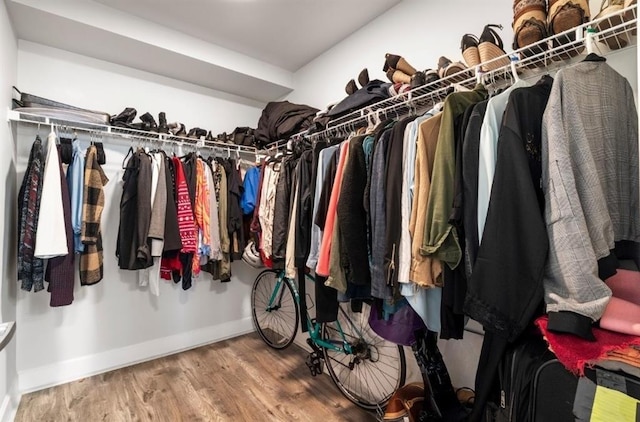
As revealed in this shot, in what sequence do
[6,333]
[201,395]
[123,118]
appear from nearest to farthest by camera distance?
[6,333], [201,395], [123,118]

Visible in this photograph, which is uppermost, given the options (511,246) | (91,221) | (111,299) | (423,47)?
(423,47)

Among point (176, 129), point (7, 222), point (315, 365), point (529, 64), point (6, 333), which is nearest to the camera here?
point (6, 333)

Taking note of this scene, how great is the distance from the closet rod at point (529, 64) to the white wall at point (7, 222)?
205 cm

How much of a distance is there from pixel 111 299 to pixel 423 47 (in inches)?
119

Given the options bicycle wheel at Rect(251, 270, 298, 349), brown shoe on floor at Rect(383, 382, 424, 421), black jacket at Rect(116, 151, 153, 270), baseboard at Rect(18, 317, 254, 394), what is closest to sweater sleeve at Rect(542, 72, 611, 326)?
brown shoe on floor at Rect(383, 382, 424, 421)

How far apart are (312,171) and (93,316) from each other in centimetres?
216

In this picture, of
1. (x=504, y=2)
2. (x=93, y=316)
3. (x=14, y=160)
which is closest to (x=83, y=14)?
(x=14, y=160)

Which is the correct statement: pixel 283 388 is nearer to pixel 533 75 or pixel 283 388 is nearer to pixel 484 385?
pixel 484 385

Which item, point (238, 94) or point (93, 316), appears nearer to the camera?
point (93, 316)

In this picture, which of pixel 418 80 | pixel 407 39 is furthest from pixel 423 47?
pixel 418 80

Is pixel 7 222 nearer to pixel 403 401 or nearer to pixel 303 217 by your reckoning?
pixel 303 217

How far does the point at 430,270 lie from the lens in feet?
3.60

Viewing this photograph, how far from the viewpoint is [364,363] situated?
6.79 ft

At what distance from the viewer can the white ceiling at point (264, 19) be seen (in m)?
2.08
